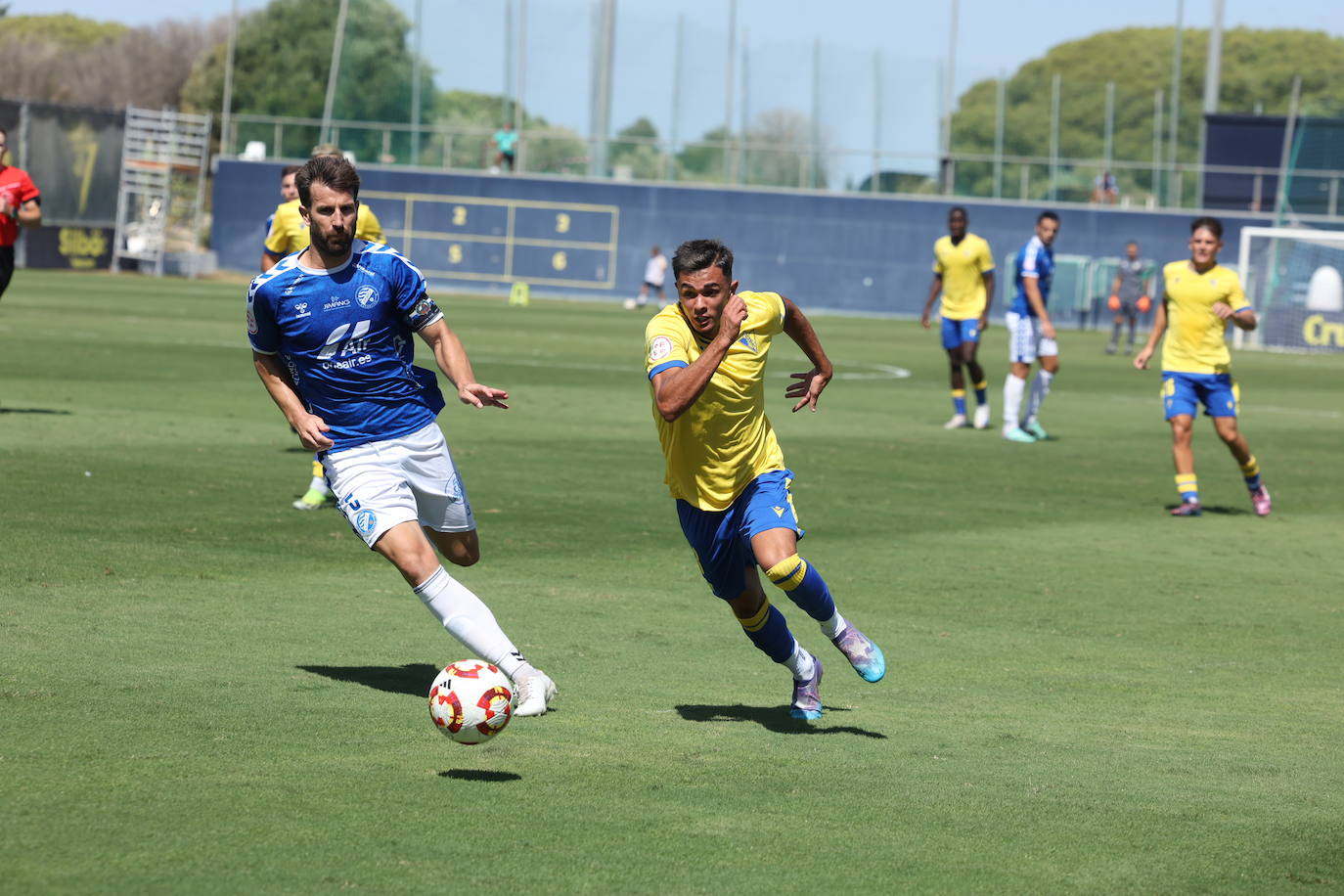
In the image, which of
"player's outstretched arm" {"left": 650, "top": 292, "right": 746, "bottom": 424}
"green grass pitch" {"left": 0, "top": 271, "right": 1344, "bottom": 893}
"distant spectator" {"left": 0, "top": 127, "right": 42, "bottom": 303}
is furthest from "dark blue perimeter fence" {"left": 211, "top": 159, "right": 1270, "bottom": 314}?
"player's outstretched arm" {"left": 650, "top": 292, "right": 746, "bottom": 424}

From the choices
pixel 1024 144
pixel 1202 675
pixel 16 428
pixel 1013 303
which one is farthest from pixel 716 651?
pixel 1024 144

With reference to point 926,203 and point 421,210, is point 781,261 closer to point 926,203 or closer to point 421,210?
point 926,203

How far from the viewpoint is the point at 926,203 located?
57.6 metres

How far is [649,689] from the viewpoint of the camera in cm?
780


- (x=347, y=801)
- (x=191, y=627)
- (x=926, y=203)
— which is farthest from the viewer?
(x=926, y=203)

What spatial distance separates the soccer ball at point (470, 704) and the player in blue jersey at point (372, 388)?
0.63 metres

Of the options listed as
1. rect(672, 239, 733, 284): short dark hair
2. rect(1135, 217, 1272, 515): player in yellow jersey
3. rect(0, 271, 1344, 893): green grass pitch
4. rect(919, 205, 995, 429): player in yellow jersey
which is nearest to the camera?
rect(0, 271, 1344, 893): green grass pitch

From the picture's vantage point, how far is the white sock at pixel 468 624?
7.10 metres

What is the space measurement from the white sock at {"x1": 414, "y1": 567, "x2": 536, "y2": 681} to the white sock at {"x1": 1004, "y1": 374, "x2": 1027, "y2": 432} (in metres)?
14.2

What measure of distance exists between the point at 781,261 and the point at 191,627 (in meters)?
50.8

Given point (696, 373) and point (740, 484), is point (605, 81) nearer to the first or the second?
point (740, 484)

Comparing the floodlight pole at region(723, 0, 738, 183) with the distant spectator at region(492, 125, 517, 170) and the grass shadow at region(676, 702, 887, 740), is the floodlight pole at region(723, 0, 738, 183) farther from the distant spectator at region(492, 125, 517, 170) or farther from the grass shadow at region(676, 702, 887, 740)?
the grass shadow at region(676, 702, 887, 740)

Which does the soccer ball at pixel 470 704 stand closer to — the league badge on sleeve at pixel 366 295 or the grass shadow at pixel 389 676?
the grass shadow at pixel 389 676

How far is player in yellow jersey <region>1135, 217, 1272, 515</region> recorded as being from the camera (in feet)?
48.5
